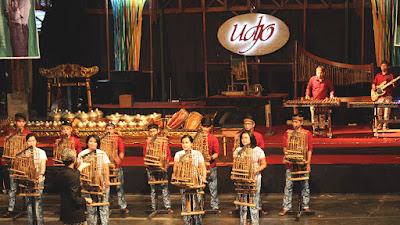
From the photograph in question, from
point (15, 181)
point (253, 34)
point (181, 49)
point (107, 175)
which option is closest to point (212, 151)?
point (107, 175)

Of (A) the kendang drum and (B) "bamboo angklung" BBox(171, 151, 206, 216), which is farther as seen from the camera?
(A) the kendang drum

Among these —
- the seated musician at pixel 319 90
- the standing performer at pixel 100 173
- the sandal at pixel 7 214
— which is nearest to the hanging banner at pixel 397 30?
the seated musician at pixel 319 90

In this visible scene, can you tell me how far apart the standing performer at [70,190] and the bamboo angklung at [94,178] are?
0.41 metres

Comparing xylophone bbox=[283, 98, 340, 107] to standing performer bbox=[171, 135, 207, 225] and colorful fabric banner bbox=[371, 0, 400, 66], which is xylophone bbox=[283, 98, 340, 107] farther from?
standing performer bbox=[171, 135, 207, 225]

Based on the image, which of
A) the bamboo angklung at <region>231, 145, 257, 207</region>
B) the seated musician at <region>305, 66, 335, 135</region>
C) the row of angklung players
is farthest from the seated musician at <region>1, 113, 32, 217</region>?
the seated musician at <region>305, 66, 335, 135</region>

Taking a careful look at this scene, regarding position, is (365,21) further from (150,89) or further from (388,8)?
(150,89)

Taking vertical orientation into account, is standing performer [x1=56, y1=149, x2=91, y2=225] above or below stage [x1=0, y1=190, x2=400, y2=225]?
above

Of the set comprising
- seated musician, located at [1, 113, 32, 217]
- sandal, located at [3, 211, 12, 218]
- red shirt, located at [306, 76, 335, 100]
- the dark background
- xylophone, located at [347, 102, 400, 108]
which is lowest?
sandal, located at [3, 211, 12, 218]

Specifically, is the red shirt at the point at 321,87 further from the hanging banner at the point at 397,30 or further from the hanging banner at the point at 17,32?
the hanging banner at the point at 17,32

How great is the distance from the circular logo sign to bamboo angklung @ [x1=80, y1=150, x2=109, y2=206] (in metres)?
7.49

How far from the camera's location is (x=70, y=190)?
23.7 feet

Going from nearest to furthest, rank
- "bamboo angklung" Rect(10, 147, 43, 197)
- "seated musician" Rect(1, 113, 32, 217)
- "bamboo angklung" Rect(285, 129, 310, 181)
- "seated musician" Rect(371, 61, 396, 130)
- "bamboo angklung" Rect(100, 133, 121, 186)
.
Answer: "bamboo angklung" Rect(10, 147, 43, 197)
"bamboo angklung" Rect(285, 129, 310, 181)
"bamboo angklung" Rect(100, 133, 121, 186)
"seated musician" Rect(1, 113, 32, 217)
"seated musician" Rect(371, 61, 396, 130)

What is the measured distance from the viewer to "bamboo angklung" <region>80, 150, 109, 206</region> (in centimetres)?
776

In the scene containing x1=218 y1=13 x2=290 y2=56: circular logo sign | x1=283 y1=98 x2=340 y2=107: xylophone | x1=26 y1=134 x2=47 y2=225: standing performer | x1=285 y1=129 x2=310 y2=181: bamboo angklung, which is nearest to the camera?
x1=26 y1=134 x2=47 y2=225: standing performer
